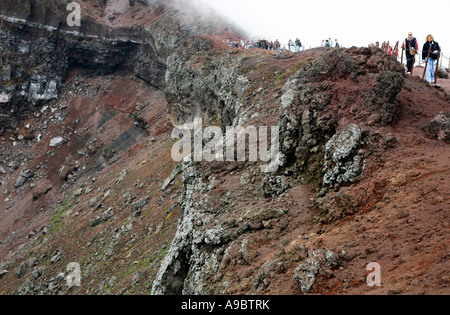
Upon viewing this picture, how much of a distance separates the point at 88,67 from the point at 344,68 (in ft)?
152

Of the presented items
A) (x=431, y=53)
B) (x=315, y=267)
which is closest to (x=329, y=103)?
(x=315, y=267)

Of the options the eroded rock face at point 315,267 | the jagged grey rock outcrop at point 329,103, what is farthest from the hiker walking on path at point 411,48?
the eroded rock face at point 315,267

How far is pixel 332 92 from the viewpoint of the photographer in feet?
33.5

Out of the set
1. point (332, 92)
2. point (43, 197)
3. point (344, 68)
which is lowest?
point (43, 197)

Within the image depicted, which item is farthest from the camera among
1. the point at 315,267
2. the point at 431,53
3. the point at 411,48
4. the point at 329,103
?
the point at 411,48

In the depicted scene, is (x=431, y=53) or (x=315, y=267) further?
(x=431, y=53)

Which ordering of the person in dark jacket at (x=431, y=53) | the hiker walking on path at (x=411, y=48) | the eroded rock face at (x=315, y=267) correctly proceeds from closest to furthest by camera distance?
the eroded rock face at (x=315, y=267) → the person in dark jacket at (x=431, y=53) → the hiker walking on path at (x=411, y=48)

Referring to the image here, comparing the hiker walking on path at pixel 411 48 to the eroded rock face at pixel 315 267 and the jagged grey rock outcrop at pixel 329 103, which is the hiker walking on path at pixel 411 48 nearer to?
the jagged grey rock outcrop at pixel 329 103

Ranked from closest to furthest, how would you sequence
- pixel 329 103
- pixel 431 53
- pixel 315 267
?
pixel 315 267 → pixel 329 103 → pixel 431 53

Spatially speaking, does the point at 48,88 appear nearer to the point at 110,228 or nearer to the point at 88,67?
the point at 88,67

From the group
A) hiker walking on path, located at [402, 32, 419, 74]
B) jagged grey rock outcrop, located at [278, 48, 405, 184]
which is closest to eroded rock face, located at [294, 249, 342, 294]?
jagged grey rock outcrop, located at [278, 48, 405, 184]

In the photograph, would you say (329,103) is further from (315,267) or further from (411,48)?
(411,48)

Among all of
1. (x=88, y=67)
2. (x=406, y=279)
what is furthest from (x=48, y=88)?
(x=406, y=279)
